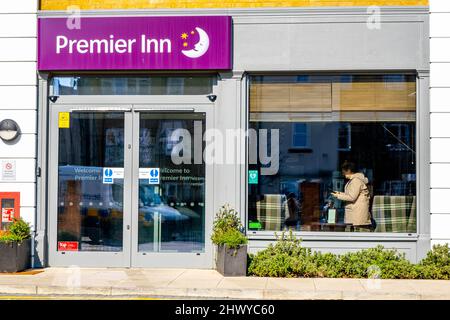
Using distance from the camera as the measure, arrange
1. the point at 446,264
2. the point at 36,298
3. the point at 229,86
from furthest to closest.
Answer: the point at 229,86, the point at 446,264, the point at 36,298

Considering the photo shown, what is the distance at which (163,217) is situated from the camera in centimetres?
1384

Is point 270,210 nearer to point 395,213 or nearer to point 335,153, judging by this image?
point 335,153

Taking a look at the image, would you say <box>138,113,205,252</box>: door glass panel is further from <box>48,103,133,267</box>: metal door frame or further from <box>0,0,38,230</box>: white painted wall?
<box>0,0,38,230</box>: white painted wall

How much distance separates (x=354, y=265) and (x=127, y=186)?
4.17 metres

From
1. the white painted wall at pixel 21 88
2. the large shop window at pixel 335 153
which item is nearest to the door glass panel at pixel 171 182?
the large shop window at pixel 335 153

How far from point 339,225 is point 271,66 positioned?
302cm

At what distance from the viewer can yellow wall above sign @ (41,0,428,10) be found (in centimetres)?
1352

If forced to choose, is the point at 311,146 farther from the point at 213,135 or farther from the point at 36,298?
the point at 36,298

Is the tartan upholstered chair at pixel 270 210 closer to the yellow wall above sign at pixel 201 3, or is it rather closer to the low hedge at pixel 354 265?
the low hedge at pixel 354 265

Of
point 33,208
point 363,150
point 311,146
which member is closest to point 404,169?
point 363,150

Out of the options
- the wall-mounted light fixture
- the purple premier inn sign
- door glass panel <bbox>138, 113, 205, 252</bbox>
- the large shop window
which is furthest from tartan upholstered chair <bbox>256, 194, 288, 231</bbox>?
the wall-mounted light fixture

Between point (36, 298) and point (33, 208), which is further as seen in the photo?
point (33, 208)

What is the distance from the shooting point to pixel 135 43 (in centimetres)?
1359

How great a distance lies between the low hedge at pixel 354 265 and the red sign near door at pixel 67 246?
3.19m
